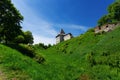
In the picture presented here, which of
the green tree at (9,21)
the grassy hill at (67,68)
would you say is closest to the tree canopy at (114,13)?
the green tree at (9,21)

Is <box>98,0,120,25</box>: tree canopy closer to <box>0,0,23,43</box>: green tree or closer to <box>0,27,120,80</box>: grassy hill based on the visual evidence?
<box>0,0,23,43</box>: green tree

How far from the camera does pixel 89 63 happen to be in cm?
3462

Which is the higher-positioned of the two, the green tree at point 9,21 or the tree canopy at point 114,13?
the tree canopy at point 114,13

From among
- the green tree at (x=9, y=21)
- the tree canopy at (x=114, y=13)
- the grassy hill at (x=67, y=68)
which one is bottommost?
the grassy hill at (x=67, y=68)

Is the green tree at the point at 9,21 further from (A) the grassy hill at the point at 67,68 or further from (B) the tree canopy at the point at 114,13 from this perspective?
(B) the tree canopy at the point at 114,13

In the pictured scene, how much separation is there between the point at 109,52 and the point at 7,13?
65.1 feet

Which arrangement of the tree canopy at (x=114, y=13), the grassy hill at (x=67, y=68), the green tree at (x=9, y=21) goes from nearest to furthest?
the grassy hill at (x=67, y=68), the green tree at (x=9, y=21), the tree canopy at (x=114, y=13)

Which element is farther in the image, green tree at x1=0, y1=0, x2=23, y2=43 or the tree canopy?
the tree canopy

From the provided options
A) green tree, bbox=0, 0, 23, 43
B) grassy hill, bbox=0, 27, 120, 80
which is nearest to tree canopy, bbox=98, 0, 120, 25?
green tree, bbox=0, 0, 23, 43

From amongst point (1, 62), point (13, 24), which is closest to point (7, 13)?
point (13, 24)

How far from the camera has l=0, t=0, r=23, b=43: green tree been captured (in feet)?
153

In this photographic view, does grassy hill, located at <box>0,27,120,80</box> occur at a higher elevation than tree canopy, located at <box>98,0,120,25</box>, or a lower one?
lower

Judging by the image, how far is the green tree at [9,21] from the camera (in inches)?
1837

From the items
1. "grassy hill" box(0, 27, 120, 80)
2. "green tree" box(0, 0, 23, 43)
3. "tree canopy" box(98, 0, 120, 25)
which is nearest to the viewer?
"grassy hill" box(0, 27, 120, 80)
